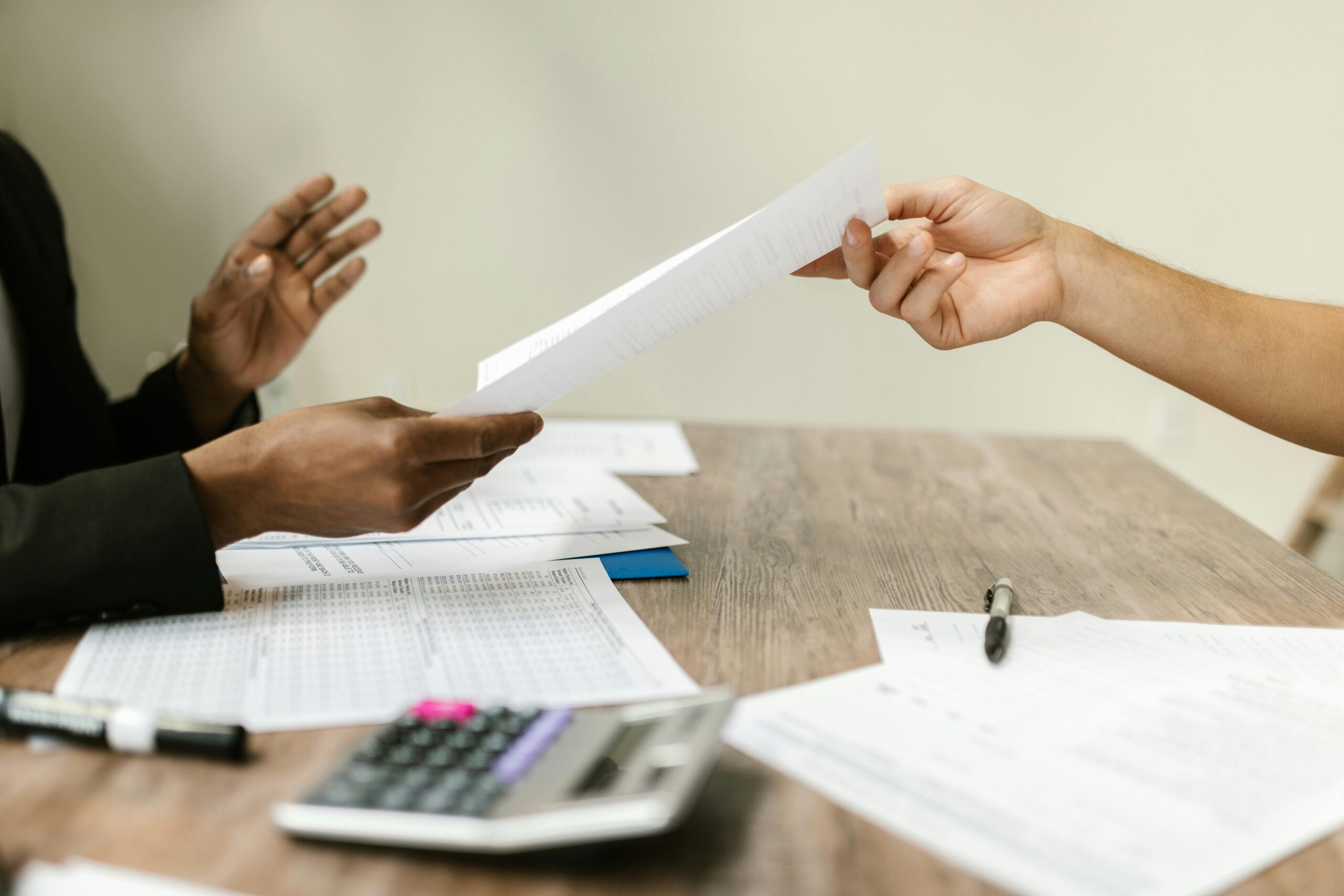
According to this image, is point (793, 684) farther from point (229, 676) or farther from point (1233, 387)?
point (1233, 387)

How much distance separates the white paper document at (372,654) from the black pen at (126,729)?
0.13 ft

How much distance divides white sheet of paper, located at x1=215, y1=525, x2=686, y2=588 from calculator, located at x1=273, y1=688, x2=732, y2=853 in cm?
31

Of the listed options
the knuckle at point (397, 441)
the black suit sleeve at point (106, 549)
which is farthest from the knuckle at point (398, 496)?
the black suit sleeve at point (106, 549)

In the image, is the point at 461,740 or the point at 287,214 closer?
the point at 461,740

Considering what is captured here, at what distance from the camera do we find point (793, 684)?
0.55m

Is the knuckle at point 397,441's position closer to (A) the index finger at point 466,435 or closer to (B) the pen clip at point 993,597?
(A) the index finger at point 466,435

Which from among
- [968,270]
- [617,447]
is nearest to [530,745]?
[968,270]

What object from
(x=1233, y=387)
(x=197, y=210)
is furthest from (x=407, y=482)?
(x=197, y=210)

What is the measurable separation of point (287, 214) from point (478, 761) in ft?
3.28

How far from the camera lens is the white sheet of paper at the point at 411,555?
73cm

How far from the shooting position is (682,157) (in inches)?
85.7

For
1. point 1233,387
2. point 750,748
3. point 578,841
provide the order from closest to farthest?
point 578,841
point 750,748
point 1233,387

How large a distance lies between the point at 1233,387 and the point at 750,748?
0.69 meters

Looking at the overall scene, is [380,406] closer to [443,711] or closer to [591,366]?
[591,366]
